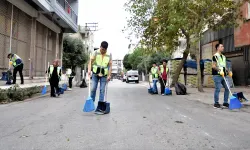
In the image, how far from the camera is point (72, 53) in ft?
103

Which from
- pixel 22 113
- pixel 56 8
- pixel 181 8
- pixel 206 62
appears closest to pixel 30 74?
pixel 56 8

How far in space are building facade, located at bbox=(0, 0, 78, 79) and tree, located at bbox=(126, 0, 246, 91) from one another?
5701mm

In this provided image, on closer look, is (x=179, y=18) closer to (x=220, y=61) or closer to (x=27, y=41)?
(x=220, y=61)

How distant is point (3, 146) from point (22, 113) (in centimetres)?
311

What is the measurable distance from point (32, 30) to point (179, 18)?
9464mm

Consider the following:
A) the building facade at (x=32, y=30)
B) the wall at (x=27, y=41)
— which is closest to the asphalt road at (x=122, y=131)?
the wall at (x=27, y=41)

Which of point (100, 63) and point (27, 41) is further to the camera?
point (27, 41)

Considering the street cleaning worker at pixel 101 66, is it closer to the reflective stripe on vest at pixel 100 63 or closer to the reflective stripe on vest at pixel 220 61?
the reflective stripe on vest at pixel 100 63

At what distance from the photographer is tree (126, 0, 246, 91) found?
14.3 meters

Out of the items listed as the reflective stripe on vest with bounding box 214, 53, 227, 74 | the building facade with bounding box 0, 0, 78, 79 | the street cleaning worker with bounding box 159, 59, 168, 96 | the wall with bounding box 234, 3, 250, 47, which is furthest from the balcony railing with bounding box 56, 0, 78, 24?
the reflective stripe on vest with bounding box 214, 53, 227, 74

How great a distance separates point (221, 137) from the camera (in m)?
4.55

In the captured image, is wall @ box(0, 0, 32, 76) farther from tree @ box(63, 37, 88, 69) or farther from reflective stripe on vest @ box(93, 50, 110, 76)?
tree @ box(63, 37, 88, 69)

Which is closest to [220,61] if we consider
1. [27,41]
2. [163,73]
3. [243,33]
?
[163,73]

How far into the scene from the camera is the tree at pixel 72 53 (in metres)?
30.9
